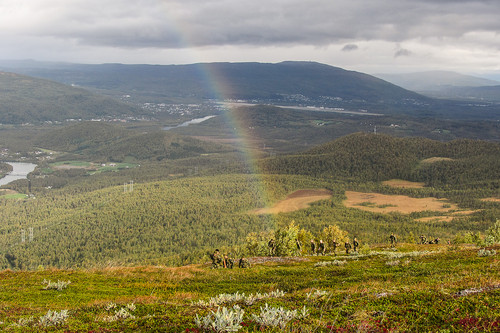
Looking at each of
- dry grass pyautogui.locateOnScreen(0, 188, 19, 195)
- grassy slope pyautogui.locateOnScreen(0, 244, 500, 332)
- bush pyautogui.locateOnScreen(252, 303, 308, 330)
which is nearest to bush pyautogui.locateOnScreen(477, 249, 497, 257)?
grassy slope pyautogui.locateOnScreen(0, 244, 500, 332)

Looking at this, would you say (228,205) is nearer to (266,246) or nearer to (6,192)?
(266,246)

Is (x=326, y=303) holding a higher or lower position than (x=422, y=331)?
lower

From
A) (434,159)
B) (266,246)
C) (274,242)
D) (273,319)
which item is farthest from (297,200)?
(273,319)

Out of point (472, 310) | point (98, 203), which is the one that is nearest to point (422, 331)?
point (472, 310)

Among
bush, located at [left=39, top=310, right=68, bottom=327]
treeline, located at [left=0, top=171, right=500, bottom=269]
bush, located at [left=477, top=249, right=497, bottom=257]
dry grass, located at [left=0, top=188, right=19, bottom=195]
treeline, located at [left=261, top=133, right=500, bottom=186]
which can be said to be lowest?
dry grass, located at [left=0, top=188, right=19, bottom=195]

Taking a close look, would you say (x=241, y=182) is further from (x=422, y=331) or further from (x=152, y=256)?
(x=422, y=331)

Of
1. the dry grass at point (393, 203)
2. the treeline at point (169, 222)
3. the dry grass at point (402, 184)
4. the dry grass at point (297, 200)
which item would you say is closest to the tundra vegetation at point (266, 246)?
the treeline at point (169, 222)

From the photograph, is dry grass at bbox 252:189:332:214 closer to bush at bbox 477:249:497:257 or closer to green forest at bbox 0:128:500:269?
green forest at bbox 0:128:500:269
